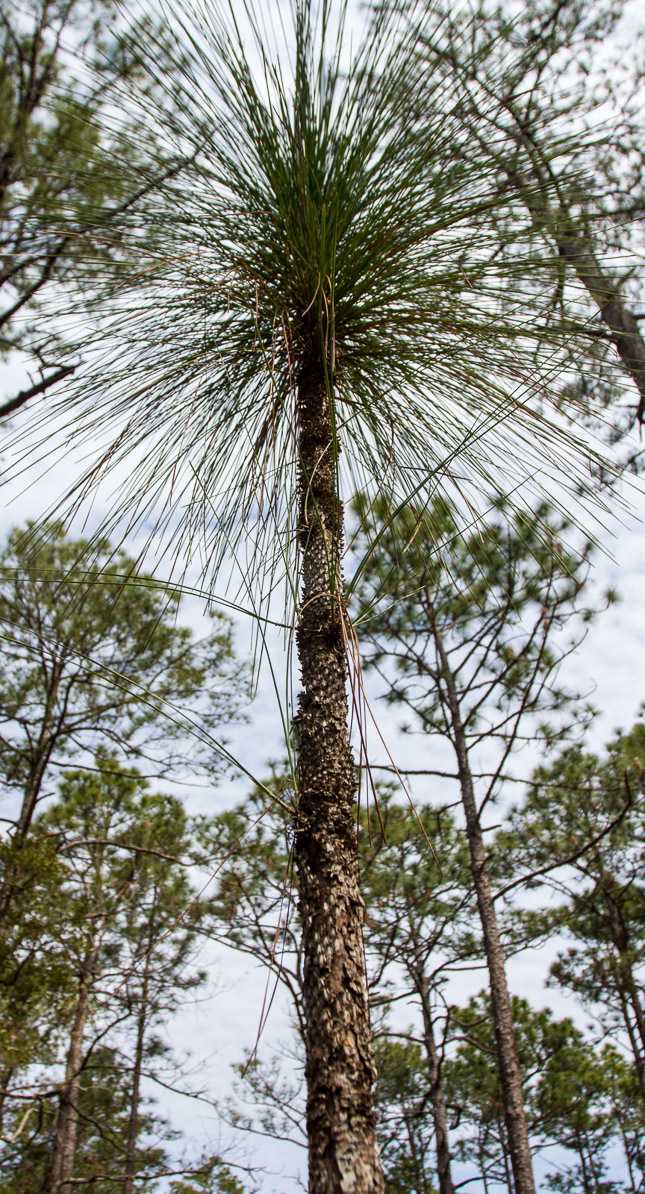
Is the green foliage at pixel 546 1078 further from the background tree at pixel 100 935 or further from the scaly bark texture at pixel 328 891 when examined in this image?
the scaly bark texture at pixel 328 891

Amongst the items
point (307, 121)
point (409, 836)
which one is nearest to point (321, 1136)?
point (307, 121)

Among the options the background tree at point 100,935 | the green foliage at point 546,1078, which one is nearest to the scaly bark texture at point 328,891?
the background tree at point 100,935

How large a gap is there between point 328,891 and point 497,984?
13.0 feet

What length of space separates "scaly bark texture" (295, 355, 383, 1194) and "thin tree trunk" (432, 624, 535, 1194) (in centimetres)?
371

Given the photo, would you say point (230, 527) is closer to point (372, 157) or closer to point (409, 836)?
point (372, 157)

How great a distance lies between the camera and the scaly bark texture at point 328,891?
2.81 feet

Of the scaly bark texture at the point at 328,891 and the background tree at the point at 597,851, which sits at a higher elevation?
the background tree at the point at 597,851

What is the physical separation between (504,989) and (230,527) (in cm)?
378

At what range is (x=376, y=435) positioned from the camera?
68.2 inches

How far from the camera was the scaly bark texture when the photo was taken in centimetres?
85

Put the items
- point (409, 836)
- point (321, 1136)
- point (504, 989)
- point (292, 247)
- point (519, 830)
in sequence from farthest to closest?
point (519, 830), point (409, 836), point (504, 989), point (292, 247), point (321, 1136)

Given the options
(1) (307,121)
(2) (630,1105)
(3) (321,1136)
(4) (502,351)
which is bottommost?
(3) (321,1136)

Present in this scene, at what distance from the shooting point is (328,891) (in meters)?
1.02

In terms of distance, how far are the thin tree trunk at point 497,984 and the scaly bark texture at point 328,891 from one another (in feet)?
12.2
